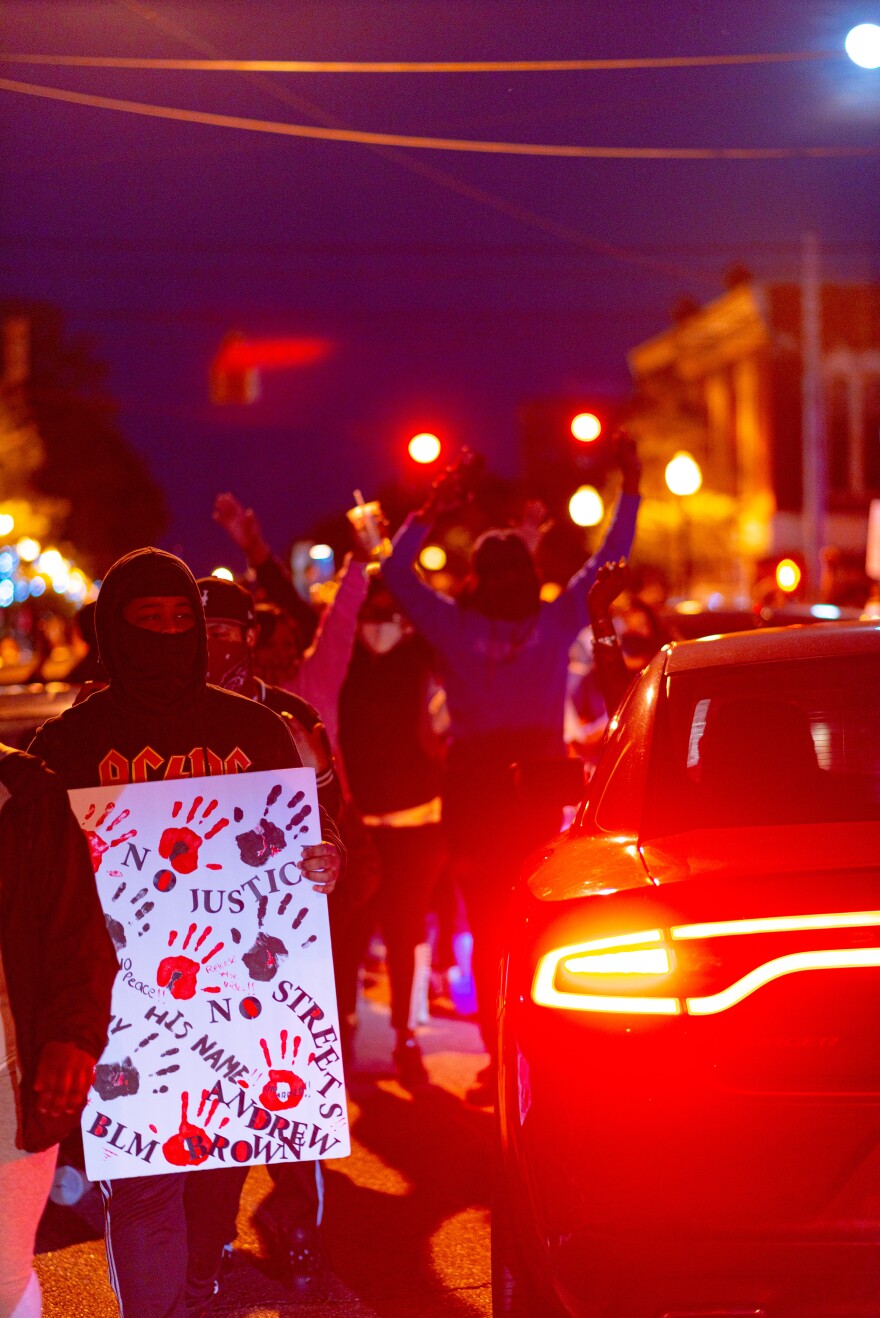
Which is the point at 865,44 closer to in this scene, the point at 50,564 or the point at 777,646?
the point at 777,646

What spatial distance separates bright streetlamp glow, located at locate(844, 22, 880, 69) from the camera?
13945 mm

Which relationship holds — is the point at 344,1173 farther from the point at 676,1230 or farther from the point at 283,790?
the point at 676,1230

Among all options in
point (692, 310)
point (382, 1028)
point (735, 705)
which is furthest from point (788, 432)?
point (735, 705)

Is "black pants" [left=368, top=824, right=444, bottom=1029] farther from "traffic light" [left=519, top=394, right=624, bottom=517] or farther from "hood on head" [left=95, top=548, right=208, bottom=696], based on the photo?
"traffic light" [left=519, top=394, right=624, bottom=517]

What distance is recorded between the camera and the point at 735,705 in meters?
4.37

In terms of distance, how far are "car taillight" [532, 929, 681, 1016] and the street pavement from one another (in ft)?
6.21

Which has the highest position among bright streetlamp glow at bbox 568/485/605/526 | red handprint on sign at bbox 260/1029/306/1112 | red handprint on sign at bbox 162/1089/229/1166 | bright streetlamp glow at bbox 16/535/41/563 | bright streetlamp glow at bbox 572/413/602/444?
bright streetlamp glow at bbox 572/413/602/444

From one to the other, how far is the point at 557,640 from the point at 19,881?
12.3ft

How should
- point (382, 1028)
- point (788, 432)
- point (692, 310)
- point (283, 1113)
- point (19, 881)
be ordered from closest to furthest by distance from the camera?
point (19, 881) → point (283, 1113) → point (382, 1028) → point (788, 432) → point (692, 310)

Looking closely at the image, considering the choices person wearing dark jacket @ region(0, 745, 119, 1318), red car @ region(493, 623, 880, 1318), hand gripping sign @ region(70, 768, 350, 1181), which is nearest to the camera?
red car @ region(493, 623, 880, 1318)

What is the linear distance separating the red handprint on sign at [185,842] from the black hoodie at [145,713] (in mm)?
80

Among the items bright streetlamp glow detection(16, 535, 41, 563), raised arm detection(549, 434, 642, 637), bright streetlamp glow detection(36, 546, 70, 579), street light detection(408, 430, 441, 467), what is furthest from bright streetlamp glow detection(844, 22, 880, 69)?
bright streetlamp glow detection(36, 546, 70, 579)

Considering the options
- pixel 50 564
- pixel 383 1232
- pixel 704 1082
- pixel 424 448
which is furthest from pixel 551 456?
pixel 704 1082

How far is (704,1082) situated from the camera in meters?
3.28
